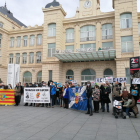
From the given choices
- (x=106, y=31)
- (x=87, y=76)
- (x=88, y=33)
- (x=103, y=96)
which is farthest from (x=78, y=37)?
(x=103, y=96)

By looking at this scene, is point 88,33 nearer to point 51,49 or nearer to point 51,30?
point 51,30

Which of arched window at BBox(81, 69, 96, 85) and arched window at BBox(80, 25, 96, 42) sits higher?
arched window at BBox(80, 25, 96, 42)

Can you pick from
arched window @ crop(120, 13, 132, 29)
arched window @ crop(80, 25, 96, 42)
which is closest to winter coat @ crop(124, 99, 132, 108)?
arched window @ crop(120, 13, 132, 29)

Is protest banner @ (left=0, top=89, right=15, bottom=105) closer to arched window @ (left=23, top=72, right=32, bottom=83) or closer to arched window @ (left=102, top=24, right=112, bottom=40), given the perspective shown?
arched window @ (left=23, top=72, right=32, bottom=83)

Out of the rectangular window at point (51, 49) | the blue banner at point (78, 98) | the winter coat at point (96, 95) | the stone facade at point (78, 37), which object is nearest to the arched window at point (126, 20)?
the stone facade at point (78, 37)

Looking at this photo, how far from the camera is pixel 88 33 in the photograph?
24.9 m

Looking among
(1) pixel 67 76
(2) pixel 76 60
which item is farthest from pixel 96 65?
(1) pixel 67 76

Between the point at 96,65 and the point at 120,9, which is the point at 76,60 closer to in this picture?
the point at 96,65

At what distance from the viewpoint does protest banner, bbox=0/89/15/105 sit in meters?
11.6

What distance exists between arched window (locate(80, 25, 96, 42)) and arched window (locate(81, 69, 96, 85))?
217 inches

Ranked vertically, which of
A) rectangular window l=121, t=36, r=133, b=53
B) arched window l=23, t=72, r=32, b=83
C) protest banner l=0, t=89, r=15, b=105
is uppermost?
rectangular window l=121, t=36, r=133, b=53

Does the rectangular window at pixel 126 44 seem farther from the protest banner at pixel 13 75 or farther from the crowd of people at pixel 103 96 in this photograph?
the protest banner at pixel 13 75

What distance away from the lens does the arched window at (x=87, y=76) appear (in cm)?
2405

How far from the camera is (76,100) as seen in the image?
9.66 m
